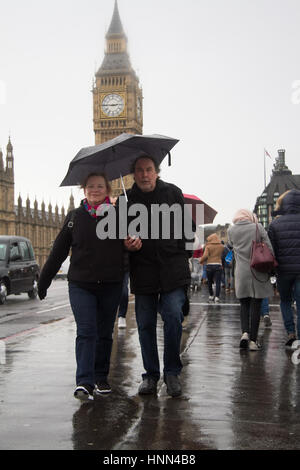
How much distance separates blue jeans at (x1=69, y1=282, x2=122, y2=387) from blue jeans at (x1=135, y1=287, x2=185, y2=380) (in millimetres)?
249

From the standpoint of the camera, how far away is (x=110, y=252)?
5074 millimetres

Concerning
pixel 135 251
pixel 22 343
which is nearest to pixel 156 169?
pixel 135 251

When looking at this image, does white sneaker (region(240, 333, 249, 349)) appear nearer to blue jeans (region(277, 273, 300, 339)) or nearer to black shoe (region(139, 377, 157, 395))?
blue jeans (region(277, 273, 300, 339))

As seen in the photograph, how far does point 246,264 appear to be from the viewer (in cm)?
795

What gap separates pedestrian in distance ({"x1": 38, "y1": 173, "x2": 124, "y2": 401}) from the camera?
4980 millimetres

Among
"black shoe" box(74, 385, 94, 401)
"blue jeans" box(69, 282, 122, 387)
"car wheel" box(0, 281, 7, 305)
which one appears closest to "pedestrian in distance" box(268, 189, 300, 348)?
"blue jeans" box(69, 282, 122, 387)

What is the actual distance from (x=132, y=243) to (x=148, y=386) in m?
1.11

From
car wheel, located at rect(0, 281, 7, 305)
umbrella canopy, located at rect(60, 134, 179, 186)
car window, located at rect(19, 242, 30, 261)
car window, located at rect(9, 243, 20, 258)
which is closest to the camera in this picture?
umbrella canopy, located at rect(60, 134, 179, 186)

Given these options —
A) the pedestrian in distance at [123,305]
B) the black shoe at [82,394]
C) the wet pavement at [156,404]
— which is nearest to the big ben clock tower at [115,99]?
the pedestrian in distance at [123,305]

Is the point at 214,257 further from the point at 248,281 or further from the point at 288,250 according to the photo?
the point at 288,250

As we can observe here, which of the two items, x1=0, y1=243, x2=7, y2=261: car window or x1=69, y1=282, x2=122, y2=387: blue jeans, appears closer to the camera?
x1=69, y1=282, x2=122, y2=387: blue jeans

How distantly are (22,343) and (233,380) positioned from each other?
333cm

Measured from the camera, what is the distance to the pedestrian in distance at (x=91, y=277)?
196 inches
